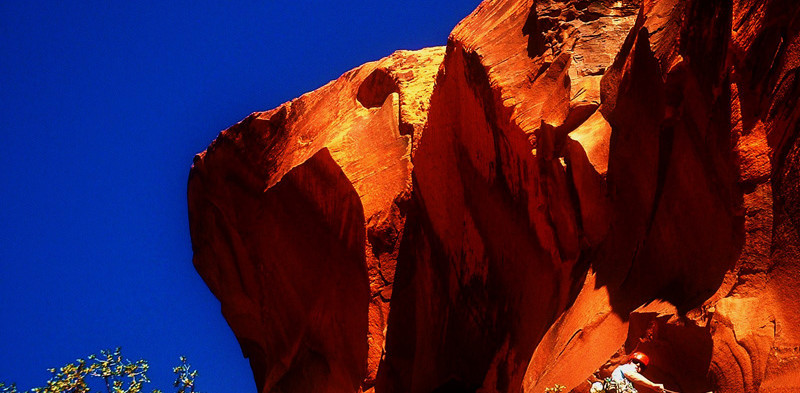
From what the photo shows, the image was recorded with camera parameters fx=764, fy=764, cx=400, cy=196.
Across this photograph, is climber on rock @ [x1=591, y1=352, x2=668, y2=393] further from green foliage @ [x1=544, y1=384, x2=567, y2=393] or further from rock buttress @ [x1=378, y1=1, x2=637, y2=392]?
rock buttress @ [x1=378, y1=1, x2=637, y2=392]

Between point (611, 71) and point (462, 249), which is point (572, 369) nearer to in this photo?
point (611, 71)

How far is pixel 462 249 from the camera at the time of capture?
12.8 meters

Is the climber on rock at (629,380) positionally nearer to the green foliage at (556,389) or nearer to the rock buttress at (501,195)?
the green foliage at (556,389)

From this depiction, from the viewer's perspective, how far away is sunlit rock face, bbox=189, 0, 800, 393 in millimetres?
6199

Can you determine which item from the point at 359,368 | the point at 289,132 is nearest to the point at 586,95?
the point at 359,368

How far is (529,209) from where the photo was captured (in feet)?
34.9

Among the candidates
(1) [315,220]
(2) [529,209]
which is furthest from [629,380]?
(1) [315,220]

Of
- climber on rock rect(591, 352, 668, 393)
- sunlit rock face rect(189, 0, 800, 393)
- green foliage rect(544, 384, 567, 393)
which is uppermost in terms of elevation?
sunlit rock face rect(189, 0, 800, 393)

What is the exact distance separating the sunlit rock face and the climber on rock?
0.65 ft

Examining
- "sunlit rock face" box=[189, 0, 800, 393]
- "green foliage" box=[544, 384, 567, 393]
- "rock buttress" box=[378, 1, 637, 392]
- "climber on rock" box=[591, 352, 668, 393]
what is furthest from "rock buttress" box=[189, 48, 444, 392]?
"climber on rock" box=[591, 352, 668, 393]

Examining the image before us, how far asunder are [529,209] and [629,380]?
4.48 m

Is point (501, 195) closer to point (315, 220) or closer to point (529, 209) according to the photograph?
point (529, 209)

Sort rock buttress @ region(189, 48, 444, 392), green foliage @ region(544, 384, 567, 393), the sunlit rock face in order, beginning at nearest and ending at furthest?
the sunlit rock face < green foliage @ region(544, 384, 567, 393) < rock buttress @ region(189, 48, 444, 392)

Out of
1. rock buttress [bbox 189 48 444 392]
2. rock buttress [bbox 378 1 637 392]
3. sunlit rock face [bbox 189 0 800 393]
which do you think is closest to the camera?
sunlit rock face [bbox 189 0 800 393]
